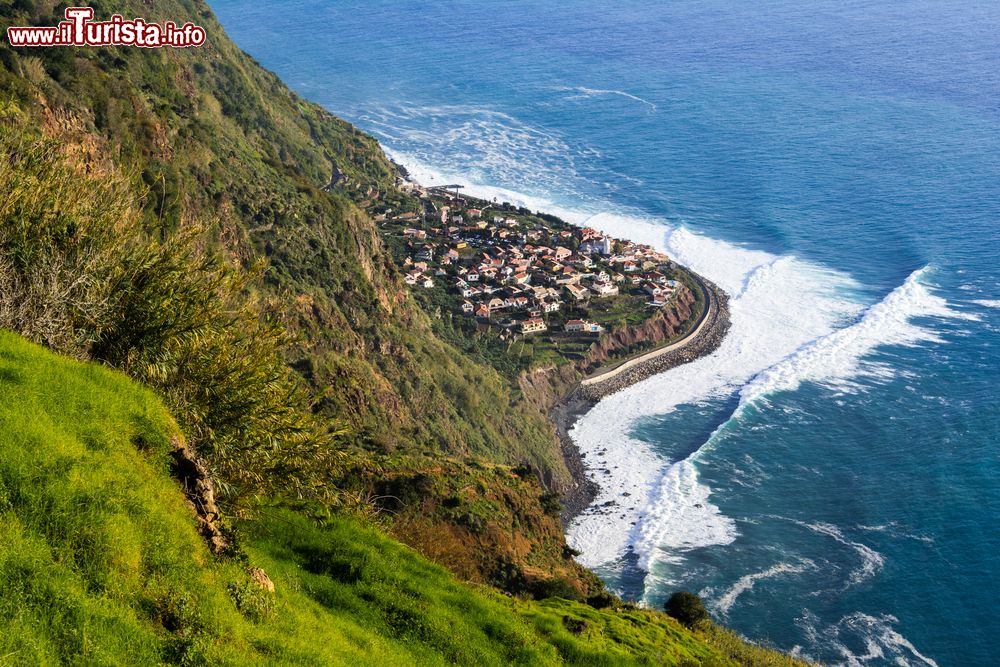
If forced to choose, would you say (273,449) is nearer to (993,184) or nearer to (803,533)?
(803,533)

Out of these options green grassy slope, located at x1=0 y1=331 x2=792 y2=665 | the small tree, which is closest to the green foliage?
green grassy slope, located at x1=0 y1=331 x2=792 y2=665

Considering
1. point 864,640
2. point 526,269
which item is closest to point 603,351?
point 526,269

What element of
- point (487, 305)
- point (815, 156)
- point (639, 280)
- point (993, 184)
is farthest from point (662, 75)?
point (487, 305)

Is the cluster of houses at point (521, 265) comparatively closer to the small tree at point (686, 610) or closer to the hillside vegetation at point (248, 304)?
the hillside vegetation at point (248, 304)

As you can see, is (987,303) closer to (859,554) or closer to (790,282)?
(790,282)

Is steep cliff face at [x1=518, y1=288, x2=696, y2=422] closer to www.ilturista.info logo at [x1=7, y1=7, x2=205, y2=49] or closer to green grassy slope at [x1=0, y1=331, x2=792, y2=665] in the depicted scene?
www.ilturista.info logo at [x1=7, y1=7, x2=205, y2=49]
